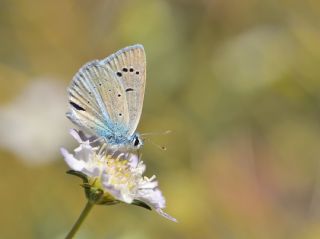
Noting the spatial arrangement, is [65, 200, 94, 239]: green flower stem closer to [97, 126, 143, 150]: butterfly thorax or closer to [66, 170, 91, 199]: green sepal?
[66, 170, 91, 199]: green sepal

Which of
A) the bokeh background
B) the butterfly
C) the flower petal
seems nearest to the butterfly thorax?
the butterfly

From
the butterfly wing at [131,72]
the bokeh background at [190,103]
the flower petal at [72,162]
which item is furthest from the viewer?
the bokeh background at [190,103]

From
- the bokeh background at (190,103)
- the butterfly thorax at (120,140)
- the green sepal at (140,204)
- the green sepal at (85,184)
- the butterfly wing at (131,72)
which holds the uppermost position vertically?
the bokeh background at (190,103)

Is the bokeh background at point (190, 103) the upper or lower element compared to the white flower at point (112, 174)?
upper

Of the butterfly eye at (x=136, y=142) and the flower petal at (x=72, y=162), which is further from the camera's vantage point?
the butterfly eye at (x=136, y=142)

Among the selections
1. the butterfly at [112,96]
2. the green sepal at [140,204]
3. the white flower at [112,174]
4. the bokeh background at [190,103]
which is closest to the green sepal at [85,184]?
the white flower at [112,174]

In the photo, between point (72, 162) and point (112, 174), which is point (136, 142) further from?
point (72, 162)

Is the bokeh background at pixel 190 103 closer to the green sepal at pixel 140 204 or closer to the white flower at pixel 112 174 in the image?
the white flower at pixel 112 174
